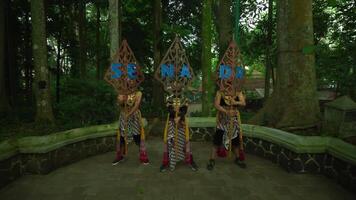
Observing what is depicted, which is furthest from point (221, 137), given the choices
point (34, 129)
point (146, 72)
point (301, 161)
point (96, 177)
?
point (146, 72)

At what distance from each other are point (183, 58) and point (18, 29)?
1081 cm

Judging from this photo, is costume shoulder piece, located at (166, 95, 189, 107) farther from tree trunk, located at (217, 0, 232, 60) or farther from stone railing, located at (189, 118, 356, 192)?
tree trunk, located at (217, 0, 232, 60)

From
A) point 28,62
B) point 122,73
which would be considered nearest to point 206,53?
point 122,73

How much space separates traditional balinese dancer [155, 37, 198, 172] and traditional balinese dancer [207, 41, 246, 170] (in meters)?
0.68

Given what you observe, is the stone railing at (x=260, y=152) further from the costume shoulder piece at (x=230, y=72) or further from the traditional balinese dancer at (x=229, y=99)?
the costume shoulder piece at (x=230, y=72)

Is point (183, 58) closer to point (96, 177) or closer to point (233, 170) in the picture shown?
point (233, 170)

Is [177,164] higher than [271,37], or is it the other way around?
[271,37]

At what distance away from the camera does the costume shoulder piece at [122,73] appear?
21.6 ft

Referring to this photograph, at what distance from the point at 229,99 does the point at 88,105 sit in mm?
4041

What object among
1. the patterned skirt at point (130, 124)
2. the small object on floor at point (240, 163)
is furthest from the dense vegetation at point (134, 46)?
the small object on floor at point (240, 163)

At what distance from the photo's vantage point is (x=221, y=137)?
6.52 m

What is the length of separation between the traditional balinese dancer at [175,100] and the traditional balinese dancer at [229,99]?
0.68 metres

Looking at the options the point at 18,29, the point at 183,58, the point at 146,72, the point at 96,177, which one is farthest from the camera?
the point at 146,72

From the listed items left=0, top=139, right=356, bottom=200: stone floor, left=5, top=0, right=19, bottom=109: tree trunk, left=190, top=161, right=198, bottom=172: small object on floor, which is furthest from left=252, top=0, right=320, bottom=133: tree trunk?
left=5, top=0, right=19, bottom=109: tree trunk
